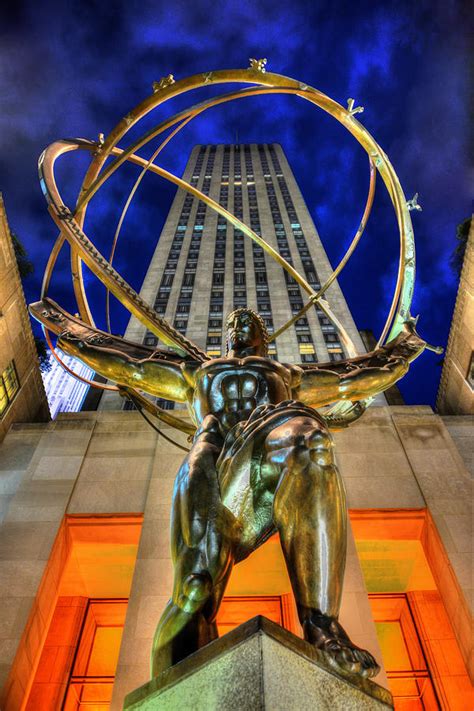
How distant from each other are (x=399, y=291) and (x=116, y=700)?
6.87 m

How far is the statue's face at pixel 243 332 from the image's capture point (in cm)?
590

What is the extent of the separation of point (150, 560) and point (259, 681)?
579 centimetres

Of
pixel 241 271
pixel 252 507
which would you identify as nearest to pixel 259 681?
pixel 252 507

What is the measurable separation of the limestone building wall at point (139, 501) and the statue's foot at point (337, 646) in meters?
4.39

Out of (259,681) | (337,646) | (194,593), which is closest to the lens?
(259,681)

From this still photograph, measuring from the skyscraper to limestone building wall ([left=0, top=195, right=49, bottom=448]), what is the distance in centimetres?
796

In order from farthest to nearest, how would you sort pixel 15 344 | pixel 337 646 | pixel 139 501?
pixel 15 344 < pixel 139 501 < pixel 337 646

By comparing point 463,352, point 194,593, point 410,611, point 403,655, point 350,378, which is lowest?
point 194,593

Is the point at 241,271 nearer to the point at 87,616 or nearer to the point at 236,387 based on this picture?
the point at 87,616

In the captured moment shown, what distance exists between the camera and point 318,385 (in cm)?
567

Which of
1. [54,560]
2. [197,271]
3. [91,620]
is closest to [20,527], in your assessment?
[54,560]

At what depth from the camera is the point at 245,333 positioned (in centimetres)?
596

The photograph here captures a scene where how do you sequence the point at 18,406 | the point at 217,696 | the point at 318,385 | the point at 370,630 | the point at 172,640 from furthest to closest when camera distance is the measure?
the point at 18,406, the point at 370,630, the point at 318,385, the point at 172,640, the point at 217,696

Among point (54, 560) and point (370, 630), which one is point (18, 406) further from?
point (370, 630)
